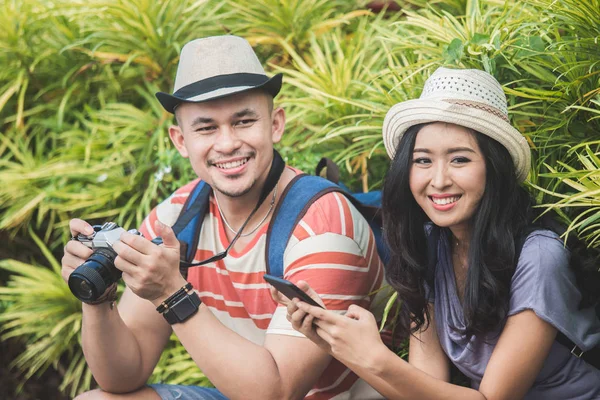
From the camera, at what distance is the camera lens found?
248 cm

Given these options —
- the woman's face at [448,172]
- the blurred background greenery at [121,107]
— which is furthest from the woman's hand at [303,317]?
the blurred background greenery at [121,107]

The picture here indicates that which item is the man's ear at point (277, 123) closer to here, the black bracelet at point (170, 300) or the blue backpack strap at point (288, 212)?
the blue backpack strap at point (288, 212)

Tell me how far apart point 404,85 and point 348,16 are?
3.45 ft

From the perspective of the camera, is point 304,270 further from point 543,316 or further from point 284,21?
point 284,21

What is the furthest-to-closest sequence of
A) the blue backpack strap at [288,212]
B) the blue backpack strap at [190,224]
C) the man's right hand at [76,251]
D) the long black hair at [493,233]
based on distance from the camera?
1. the blue backpack strap at [190,224]
2. the blue backpack strap at [288,212]
3. the man's right hand at [76,251]
4. the long black hair at [493,233]

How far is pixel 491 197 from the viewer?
2426mm

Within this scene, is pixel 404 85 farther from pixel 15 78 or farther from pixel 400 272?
pixel 15 78

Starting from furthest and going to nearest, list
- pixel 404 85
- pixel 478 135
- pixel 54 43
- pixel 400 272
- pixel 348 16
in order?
pixel 54 43, pixel 348 16, pixel 404 85, pixel 400 272, pixel 478 135

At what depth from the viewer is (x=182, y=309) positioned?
8.23ft

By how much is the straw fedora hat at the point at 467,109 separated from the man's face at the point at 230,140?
55cm

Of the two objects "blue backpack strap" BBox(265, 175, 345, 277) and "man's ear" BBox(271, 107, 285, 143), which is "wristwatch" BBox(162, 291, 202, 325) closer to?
"blue backpack strap" BBox(265, 175, 345, 277)

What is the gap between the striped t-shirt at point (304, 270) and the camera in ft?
8.79

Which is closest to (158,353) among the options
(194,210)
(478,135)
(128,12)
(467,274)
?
(194,210)

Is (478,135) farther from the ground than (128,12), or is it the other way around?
(128,12)
